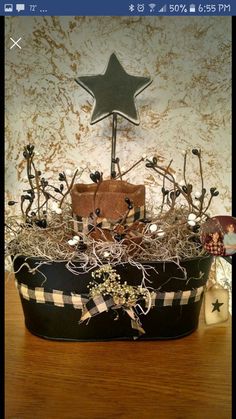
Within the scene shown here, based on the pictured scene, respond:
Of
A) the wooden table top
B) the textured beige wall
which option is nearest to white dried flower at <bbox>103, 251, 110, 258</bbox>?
the wooden table top

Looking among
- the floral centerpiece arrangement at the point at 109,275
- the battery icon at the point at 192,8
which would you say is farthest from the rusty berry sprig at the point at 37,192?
the battery icon at the point at 192,8

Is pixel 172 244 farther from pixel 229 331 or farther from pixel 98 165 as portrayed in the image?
pixel 98 165

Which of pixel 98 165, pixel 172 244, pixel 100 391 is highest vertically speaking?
pixel 98 165

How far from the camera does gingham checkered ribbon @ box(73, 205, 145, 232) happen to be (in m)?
0.56

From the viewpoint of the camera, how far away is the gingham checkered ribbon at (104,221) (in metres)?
0.56

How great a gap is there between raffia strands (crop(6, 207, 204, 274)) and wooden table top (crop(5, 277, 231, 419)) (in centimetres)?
12

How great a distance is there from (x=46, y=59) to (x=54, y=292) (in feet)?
1.91

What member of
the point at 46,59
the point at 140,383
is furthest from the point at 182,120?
the point at 140,383

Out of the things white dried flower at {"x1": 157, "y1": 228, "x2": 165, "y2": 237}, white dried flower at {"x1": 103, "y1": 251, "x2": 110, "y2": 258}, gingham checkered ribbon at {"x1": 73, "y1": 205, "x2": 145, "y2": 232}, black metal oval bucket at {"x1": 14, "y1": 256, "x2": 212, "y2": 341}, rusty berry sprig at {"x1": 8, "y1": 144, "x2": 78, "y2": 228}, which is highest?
rusty berry sprig at {"x1": 8, "y1": 144, "x2": 78, "y2": 228}

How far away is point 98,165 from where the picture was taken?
94 centimetres

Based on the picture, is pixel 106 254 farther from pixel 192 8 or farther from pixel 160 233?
pixel 192 8

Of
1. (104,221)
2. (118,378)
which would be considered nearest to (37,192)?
(104,221)

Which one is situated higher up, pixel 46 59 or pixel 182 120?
pixel 46 59

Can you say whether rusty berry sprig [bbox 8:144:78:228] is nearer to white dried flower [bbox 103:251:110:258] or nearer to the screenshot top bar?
white dried flower [bbox 103:251:110:258]
